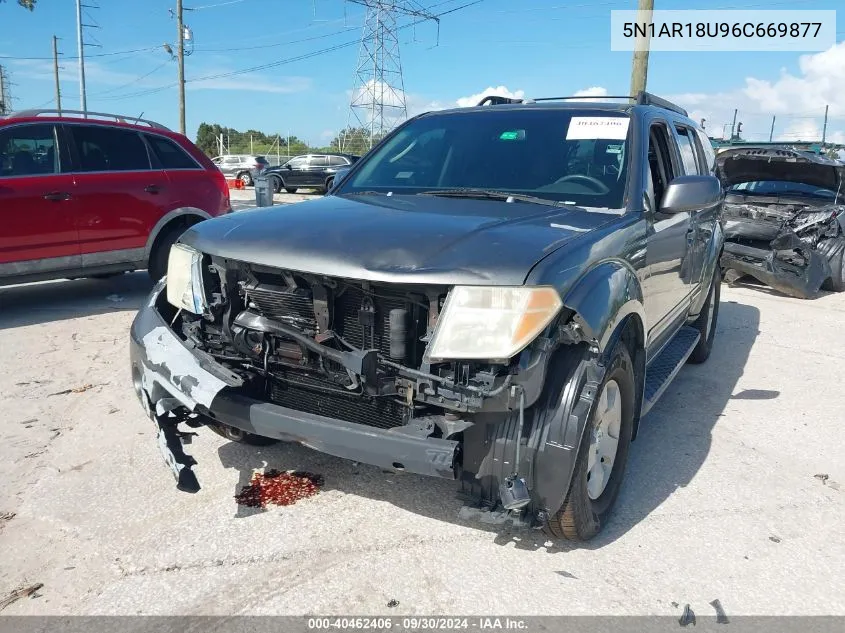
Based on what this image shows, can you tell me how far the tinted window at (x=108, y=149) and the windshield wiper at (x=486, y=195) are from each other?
14.6 feet

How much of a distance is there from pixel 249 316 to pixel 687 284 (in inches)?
115

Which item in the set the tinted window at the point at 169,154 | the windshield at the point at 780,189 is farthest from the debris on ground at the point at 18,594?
the windshield at the point at 780,189

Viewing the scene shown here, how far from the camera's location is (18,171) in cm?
604

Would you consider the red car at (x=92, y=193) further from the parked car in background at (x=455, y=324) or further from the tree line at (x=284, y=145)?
the tree line at (x=284, y=145)

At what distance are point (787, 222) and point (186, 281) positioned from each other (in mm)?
8171

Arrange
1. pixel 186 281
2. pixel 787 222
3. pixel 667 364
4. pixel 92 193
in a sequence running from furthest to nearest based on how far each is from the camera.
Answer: pixel 787 222 < pixel 92 193 < pixel 667 364 < pixel 186 281

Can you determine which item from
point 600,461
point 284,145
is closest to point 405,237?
point 600,461

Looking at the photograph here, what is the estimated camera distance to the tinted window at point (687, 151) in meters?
4.51

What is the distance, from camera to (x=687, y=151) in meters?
4.69

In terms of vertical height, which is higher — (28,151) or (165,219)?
(28,151)

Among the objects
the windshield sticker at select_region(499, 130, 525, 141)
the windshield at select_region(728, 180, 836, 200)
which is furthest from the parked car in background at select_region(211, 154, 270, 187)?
the windshield sticker at select_region(499, 130, 525, 141)

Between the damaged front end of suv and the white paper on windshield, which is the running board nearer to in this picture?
the white paper on windshield

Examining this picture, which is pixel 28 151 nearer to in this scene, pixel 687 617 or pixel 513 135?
pixel 513 135

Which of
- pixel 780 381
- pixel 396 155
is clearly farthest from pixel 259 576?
pixel 780 381
